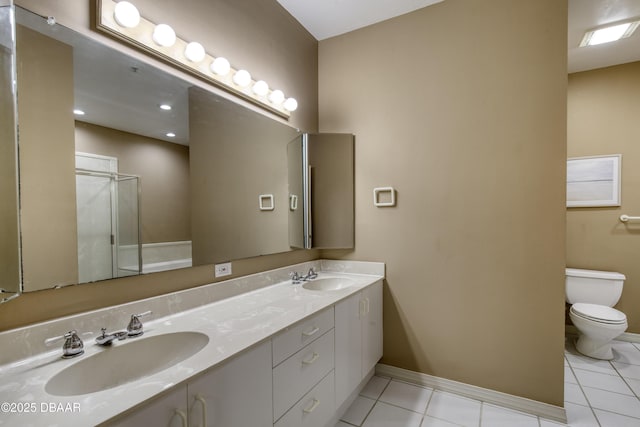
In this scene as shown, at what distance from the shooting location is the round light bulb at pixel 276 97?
2002 millimetres

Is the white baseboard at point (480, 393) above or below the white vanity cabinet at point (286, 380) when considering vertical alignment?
below

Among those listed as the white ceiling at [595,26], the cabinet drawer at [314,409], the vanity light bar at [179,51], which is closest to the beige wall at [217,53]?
the vanity light bar at [179,51]

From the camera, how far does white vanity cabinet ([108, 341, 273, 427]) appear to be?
770mm

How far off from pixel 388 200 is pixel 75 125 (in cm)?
187

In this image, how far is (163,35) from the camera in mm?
1298

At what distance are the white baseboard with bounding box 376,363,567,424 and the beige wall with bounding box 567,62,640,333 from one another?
171 centimetres

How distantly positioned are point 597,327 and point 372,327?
1.84 metres

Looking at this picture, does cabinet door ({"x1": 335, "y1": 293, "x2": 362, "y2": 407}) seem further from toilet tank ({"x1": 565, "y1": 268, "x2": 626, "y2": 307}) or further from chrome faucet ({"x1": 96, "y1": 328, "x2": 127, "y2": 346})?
toilet tank ({"x1": 565, "y1": 268, "x2": 626, "y2": 307})

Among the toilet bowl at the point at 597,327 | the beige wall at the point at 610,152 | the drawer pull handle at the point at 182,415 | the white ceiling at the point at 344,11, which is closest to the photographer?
the drawer pull handle at the point at 182,415

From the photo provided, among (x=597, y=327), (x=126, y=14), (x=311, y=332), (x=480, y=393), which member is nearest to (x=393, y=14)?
(x=126, y=14)

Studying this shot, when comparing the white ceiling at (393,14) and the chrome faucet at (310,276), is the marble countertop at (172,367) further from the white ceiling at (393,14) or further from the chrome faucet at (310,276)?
the white ceiling at (393,14)

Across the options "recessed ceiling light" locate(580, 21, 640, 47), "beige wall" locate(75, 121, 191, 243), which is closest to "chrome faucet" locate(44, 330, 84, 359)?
"beige wall" locate(75, 121, 191, 243)

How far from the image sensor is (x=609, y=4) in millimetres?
1952

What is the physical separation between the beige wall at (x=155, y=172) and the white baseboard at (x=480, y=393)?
1841 mm
